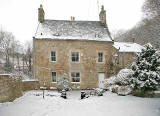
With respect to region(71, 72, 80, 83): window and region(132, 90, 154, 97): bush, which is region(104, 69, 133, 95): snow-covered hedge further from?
region(71, 72, 80, 83): window

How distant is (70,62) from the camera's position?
28875mm

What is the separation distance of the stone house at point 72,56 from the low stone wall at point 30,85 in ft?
3.76

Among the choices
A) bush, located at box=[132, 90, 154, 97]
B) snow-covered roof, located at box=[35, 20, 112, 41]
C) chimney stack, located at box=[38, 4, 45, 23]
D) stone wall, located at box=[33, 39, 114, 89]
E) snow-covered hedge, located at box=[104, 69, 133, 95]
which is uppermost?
chimney stack, located at box=[38, 4, 45, 23]

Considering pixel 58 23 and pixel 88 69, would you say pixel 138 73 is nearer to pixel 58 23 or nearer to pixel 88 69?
pixel 88 69

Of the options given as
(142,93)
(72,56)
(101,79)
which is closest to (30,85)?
(72,56)

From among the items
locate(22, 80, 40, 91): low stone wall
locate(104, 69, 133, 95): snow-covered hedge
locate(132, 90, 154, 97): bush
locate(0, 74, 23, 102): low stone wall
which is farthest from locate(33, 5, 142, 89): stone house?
locate(0, 74, 23, 102): low stone wall

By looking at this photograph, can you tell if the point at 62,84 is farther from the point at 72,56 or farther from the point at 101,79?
the point at 101,79

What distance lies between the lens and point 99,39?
96.1 feet

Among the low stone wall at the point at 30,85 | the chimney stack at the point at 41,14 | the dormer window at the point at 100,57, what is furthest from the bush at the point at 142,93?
the chimney stack at the point at 41,14

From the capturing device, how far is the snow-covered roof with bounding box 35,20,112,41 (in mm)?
28844

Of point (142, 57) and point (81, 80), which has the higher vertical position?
point (142, 57)

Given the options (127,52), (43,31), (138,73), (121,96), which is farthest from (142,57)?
(43,31)

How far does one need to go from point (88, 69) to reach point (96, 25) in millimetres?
7366

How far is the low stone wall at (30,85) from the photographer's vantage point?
24.6 m
